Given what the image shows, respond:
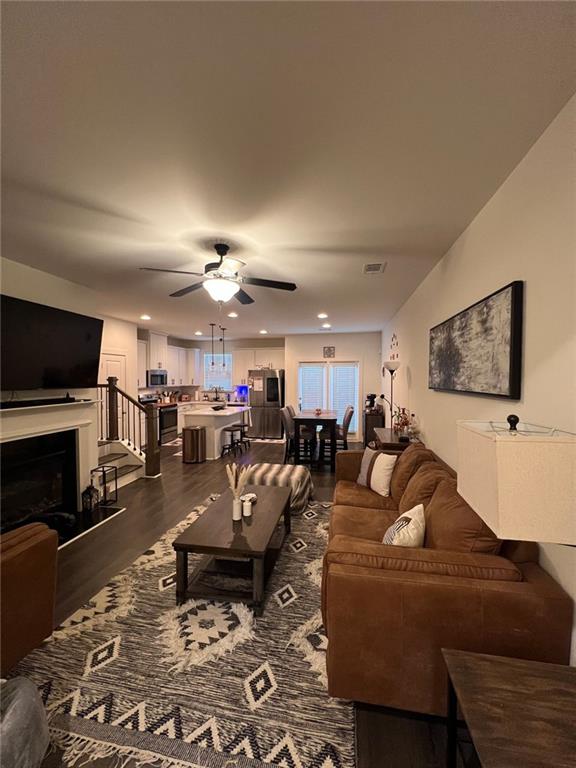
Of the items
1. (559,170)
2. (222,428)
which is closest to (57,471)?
(222,428)

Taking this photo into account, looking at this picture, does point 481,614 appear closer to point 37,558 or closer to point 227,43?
point 37,558

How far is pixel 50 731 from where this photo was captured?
138 cm

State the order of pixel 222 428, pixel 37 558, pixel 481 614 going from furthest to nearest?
pixel 222 428 < pixel 37 558 < pixel 481 614

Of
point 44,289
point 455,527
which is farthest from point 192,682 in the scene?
point 44,289

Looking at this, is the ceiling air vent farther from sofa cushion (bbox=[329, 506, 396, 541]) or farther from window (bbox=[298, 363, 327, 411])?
window (bbox=[298, 363, 327, 411])

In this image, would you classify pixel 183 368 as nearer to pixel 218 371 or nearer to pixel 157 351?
pixel 218 371

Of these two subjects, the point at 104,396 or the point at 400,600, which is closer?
the point at 400,600

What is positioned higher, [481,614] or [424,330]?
[424,330]

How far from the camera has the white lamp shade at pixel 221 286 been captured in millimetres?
2475

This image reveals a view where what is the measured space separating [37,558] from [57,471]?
2.27 metres

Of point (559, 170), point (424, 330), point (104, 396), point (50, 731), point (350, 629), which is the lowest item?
point (50, 731)

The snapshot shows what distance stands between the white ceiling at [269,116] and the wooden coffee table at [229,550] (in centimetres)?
220

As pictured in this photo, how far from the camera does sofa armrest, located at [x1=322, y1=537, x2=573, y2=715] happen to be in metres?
1.23

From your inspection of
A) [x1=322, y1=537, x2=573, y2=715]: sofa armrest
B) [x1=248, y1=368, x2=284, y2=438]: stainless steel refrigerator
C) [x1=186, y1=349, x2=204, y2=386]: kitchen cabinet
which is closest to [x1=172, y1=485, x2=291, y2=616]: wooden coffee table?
[x1=322, y1=537, x2=573, y2=715]: sofa armrest
